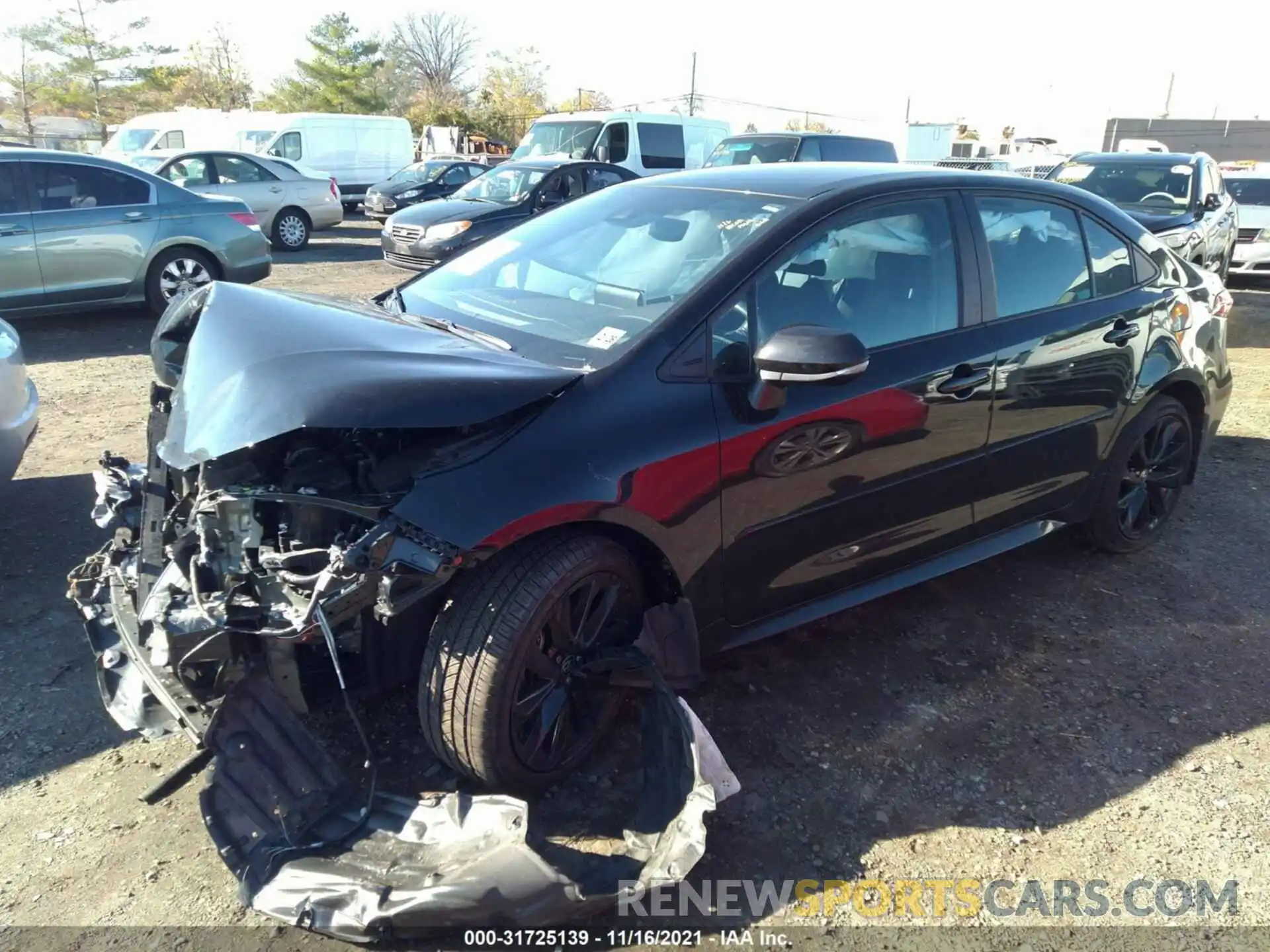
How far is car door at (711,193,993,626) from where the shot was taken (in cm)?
284

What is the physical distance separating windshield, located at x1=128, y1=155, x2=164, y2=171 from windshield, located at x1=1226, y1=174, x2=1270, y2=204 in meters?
15.9

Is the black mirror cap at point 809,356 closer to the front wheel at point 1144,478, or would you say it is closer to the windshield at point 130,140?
the front wheel at point 1144,478

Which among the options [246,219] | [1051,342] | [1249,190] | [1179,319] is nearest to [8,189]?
[246,219]

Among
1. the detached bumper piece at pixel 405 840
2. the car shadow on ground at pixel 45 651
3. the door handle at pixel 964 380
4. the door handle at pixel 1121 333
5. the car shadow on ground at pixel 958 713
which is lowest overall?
the car shadow on ground at pixel 958 713

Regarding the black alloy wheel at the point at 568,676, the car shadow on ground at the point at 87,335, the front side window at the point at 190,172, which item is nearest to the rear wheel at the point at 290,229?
the front side window at the point at 190,172

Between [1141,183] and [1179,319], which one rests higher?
[1141,183]

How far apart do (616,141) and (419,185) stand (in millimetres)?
4765

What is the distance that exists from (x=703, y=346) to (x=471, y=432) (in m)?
0.76

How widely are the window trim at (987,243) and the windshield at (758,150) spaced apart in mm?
9176

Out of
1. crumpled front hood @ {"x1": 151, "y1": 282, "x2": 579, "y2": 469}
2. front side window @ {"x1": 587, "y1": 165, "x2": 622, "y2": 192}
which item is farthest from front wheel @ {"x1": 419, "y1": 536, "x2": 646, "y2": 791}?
front side window @ {"x1": 587, "y1": 165, "x2": 622, "y2": 192}

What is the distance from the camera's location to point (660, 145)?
16.2 m

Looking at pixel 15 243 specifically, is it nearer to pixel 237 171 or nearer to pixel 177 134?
pixel 237 171

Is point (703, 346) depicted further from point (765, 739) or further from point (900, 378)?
point (765, 739)

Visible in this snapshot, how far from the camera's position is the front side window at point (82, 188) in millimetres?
8062
